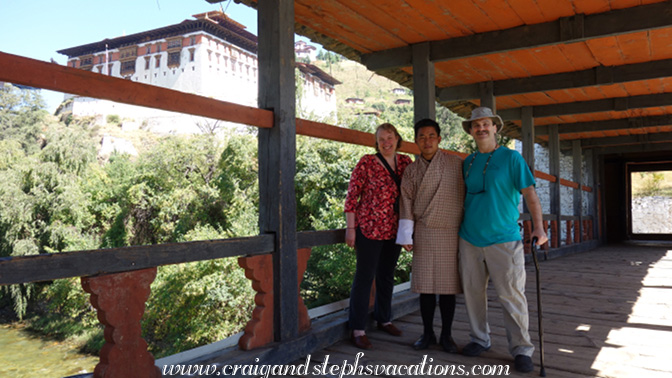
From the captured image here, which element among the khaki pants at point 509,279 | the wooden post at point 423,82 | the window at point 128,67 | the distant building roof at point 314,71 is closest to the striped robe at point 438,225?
the khaki pants at point 509,279

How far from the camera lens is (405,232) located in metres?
2.66

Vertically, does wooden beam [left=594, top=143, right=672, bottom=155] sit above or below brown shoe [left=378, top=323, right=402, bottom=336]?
above

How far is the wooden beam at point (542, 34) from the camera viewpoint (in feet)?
12.0

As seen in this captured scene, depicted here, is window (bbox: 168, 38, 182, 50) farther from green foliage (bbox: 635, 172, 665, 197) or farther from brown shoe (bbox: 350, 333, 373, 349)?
brown shoe (bbox: 350, 333, 373, 349)

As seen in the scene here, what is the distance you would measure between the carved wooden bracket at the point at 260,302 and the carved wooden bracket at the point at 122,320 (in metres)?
0.54

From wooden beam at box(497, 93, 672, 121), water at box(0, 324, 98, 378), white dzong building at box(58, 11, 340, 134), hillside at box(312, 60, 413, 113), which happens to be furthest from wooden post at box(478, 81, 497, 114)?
hillside at box(312, 60, 413, 113)

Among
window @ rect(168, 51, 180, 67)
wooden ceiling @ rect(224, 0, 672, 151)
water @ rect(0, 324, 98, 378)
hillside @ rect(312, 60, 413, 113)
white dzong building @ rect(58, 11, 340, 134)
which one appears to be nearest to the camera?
wooden ceiling @ rect(224, 0, 672, 151)

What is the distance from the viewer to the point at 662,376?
2240 mm

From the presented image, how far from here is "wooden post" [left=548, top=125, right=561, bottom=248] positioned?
8.43 m

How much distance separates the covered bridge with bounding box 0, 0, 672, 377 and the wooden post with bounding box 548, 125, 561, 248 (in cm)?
132

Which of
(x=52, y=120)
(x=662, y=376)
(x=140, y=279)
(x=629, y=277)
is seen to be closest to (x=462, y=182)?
(x=662, y=376)

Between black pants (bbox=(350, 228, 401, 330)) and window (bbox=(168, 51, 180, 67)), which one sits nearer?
black pants (bbox=(350, 228, 401, 330))

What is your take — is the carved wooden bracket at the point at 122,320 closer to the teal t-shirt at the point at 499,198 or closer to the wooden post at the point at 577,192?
the teal t-shirt at the point at 499,198

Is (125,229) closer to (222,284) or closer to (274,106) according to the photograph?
(222,284)
